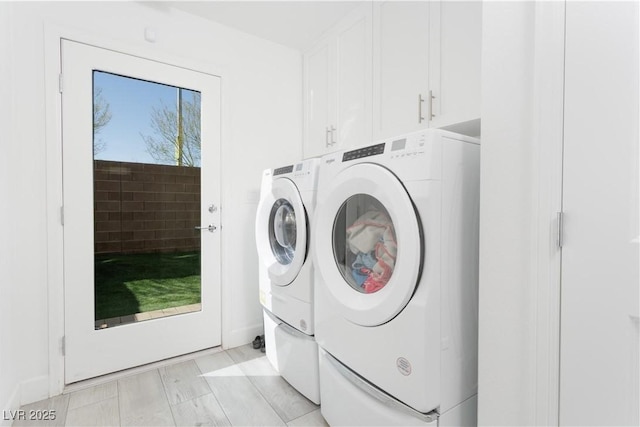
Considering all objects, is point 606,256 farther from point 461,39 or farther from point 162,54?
point 162,54

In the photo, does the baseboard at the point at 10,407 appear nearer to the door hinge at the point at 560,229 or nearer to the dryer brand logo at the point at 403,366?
the dryer brand logo at the point at 403,366

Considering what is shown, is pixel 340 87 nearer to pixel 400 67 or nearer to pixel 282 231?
pixel 400 67

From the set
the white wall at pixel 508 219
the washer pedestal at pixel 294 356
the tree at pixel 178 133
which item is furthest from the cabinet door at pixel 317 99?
the white wall at pixel 508 219

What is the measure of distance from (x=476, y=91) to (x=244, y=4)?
1.63 metres

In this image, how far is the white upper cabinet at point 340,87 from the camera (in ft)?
6.60

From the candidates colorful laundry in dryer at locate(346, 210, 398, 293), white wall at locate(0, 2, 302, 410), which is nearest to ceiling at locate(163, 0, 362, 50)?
white wall at locate(0, 2, 302, 410)

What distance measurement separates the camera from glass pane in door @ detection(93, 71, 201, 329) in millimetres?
1937

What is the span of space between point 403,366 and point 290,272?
823 millimetres

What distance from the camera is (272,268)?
1892mm

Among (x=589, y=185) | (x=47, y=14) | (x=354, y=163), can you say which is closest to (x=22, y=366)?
(x=47, y=14)

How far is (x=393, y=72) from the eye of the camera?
180cm

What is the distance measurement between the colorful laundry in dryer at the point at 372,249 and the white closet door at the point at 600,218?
1.83 ft

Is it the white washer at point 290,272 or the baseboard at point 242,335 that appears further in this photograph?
the baseboard at point 242,335

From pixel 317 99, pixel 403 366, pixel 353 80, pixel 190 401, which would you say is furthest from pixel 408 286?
pixel 317 99
